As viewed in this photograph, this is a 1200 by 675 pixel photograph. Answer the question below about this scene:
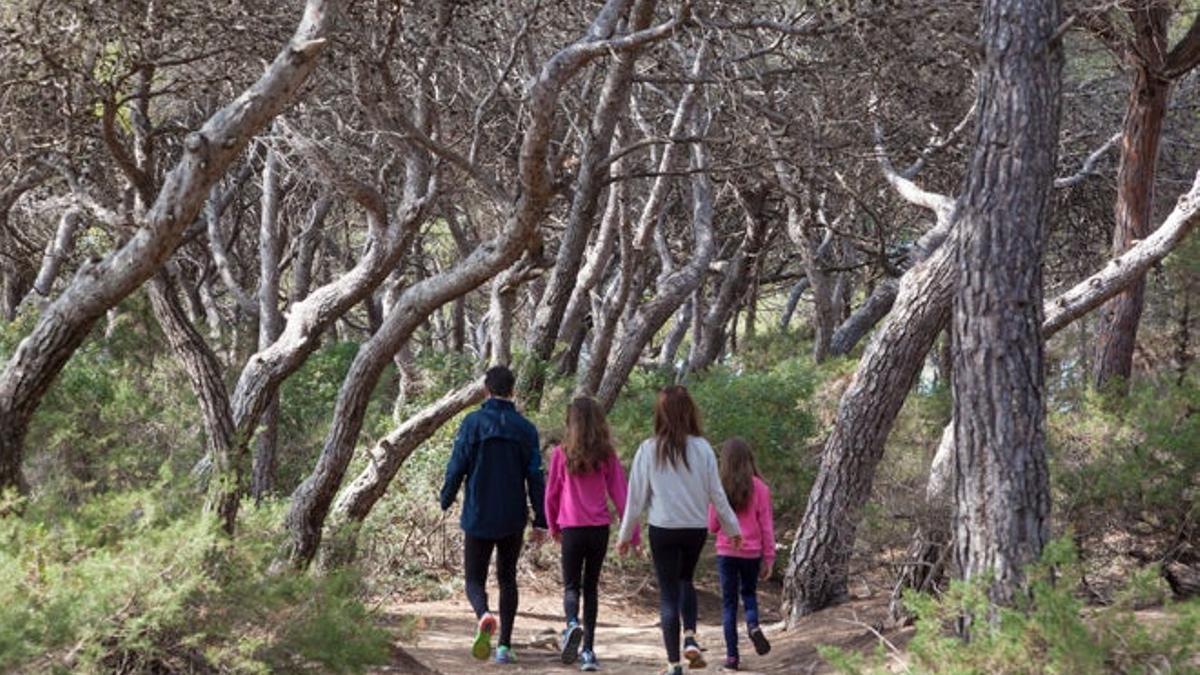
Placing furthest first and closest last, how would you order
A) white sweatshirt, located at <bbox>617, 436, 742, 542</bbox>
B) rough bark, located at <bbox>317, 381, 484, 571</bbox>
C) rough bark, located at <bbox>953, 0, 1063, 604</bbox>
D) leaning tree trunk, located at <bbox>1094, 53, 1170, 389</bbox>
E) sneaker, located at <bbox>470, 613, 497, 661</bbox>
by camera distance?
leaning tree trunk, located at <bbox>1094, 53, 1170, 389</bbox> → rough bark, located at <bbox>317, 381, 484, 571</bbox> → sneaker, located at <bbox>470, 613, 497, 661</bbox> → white sweatshirt, located at <bbox>617, 436, 742, 542</bbox> → rough bark, located at <bbox>953, 0, 1063, 604</bbox>

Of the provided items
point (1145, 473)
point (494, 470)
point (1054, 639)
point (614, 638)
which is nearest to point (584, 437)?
point (494, 470)

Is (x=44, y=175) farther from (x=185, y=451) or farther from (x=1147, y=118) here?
(x=1147, y=118)

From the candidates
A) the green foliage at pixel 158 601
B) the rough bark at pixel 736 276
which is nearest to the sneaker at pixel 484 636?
the green foliage at pixel 158 601

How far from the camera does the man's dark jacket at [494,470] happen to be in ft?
30.1

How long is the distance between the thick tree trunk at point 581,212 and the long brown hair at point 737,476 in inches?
124

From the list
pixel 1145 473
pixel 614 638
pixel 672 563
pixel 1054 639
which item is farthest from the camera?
pixel 614 638

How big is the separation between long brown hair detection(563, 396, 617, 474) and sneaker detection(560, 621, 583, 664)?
102 centimetres

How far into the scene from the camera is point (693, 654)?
30.3 feet

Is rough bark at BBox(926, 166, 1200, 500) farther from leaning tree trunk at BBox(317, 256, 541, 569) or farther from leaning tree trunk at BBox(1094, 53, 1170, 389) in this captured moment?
leaning tree trunk at BBox(317, 256, 541, 569)

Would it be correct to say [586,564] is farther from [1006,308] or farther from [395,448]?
[1006,308]

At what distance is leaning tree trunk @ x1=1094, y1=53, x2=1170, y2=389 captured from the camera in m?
14.1

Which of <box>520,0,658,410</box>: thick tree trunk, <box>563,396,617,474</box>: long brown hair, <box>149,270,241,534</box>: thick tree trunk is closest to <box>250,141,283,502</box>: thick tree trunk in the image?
<box>520,0,658,410</box>: thick tree trunk

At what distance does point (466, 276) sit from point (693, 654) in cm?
273

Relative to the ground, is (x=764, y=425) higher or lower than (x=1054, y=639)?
higher
